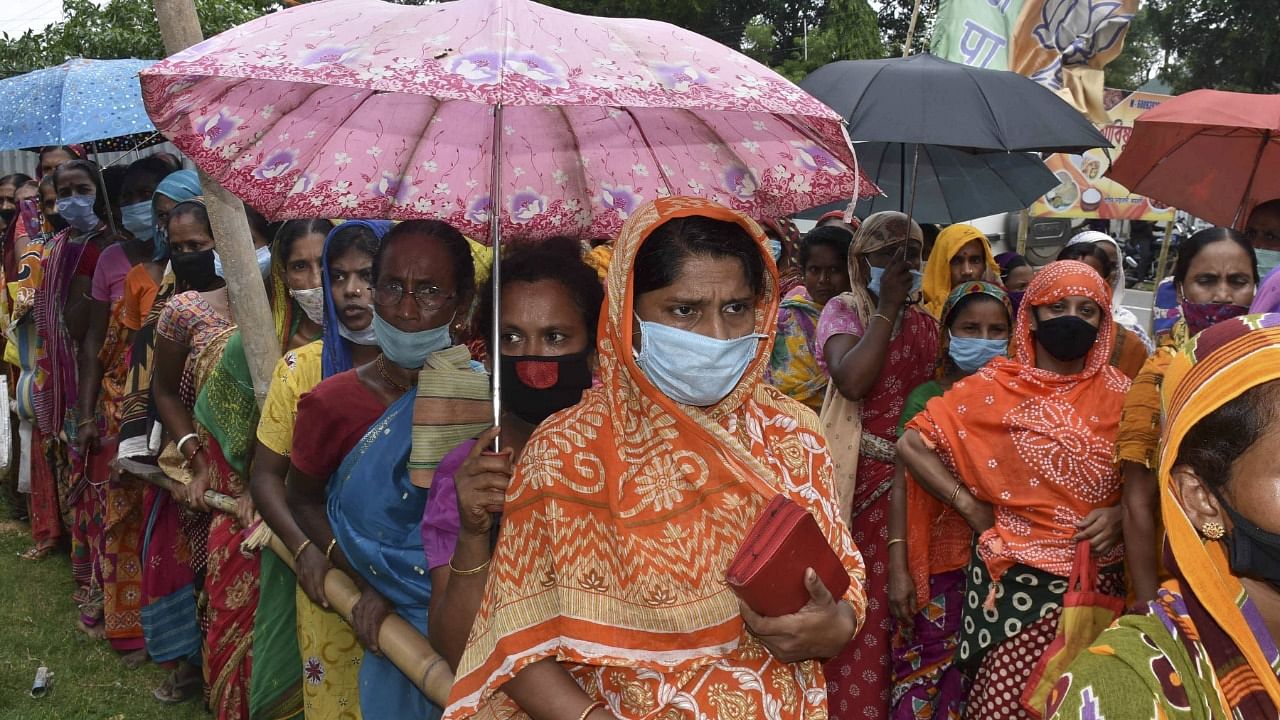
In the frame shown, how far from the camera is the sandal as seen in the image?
199 inches

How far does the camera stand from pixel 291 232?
155 inches

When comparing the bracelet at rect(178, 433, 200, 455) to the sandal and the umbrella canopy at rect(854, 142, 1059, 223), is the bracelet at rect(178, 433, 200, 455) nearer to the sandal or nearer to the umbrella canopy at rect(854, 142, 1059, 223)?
the sandal

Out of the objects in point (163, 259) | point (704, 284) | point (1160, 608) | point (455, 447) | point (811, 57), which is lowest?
point (811, 57)

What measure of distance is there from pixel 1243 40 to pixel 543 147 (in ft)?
92.6

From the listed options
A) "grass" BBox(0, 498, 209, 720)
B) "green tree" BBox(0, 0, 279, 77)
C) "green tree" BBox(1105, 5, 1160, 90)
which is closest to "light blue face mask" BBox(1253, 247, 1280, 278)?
"grass" BBox(0, 498, 209, 720)

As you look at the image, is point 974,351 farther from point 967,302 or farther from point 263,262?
point 263,262

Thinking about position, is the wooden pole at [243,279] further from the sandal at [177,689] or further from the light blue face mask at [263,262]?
the sandal at [177,689]

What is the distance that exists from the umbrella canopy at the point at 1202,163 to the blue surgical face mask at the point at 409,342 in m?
3.14

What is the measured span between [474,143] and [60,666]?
421cm

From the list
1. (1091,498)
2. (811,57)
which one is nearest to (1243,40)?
(811,57)

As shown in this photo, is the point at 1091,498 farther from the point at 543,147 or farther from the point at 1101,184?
the point at 1101,184

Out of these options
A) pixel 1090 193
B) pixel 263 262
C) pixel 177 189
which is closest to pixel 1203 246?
pixel 263 262

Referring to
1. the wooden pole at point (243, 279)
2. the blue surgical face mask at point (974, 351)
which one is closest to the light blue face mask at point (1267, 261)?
the blue surgical face mask at point (974, 351)

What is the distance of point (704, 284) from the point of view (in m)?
2.14
